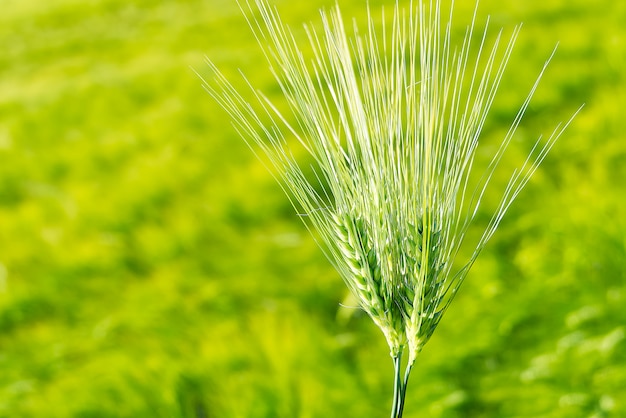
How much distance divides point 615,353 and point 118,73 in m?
6.22

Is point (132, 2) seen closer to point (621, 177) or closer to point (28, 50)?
point (28, 50)

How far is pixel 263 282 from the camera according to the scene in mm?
2590

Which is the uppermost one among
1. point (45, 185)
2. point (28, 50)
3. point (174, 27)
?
point (28, 50)

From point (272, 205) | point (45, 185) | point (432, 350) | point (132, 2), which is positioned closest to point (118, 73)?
point (45, 185)

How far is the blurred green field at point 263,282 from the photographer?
1.94 meters

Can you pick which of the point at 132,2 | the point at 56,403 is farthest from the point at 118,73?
the point at 132,2

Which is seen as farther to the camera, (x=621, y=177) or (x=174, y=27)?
(x=174, y=27)

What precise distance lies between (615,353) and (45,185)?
381cm

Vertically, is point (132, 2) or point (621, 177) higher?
point (132, 2)

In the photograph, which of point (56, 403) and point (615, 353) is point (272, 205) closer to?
point (56, 403)

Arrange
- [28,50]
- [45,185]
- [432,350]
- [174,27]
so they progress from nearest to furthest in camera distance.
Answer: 1. [432,350]
2. [45,185]
3. [174,27]
4. [28,50]

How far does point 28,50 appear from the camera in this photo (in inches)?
443

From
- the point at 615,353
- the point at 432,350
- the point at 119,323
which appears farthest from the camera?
the point at 119,323

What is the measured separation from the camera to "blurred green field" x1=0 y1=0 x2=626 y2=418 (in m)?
1.94
